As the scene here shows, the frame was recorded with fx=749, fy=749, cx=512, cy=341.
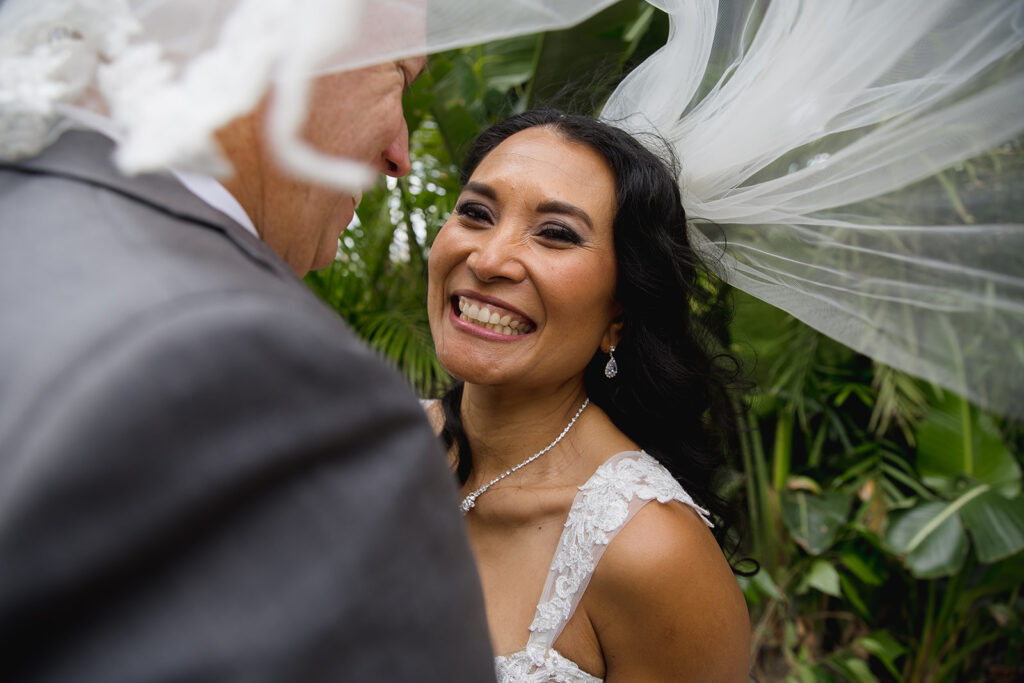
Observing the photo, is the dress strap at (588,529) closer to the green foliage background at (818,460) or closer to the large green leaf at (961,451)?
the green foliage background at (818,460)

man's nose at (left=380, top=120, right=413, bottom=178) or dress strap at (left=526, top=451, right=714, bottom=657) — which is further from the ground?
man's nose at (left=380, top=120, right=413, bottom=178)

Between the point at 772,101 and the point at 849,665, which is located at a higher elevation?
the point at 772,101

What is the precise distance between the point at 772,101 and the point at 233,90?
1.43 meters

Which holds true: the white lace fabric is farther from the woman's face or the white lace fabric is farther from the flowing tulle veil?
the flowing tulle veil

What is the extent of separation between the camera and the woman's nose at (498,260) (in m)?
1.92

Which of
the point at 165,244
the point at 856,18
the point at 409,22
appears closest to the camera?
the point at 165,244

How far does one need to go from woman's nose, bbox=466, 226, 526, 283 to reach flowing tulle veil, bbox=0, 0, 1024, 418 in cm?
55

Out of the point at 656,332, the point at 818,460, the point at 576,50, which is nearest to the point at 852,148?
the point at 656,332

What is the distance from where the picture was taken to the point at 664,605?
1.73 m

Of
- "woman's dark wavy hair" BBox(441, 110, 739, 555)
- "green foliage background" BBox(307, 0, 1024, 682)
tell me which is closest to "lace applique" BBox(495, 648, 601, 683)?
"woman's dark wavy hair" BBox(441, 110, 739, 555)

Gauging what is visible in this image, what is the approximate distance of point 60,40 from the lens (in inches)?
34.2

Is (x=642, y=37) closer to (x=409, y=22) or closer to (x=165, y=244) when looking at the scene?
(x=409, y=22)

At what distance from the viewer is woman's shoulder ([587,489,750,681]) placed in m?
1.74

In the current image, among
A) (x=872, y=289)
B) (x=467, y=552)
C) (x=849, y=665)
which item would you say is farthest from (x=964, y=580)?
(x=467, y=552)
